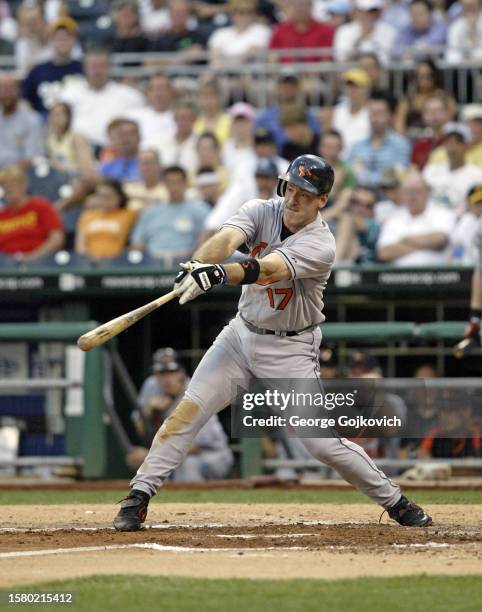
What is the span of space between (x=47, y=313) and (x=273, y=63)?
377 cm

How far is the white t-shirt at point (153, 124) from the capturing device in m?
13.1

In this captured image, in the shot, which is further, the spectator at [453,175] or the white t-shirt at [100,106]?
the white t-shirt at [100,106]

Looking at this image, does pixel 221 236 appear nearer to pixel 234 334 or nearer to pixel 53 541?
pixel 234 334

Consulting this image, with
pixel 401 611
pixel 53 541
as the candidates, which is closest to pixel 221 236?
pixel 53 541

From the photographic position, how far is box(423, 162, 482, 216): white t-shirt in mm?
11406

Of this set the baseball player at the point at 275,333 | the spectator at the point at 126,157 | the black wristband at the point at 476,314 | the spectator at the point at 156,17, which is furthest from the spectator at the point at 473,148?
the baseball player at the point at 275,333

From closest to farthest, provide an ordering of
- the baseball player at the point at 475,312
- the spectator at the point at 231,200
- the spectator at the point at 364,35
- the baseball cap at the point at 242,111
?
the baseball player at the point at 475,312 < the spectator at the point at 231,200 < the baseball cap at the point at 242,111 < the spectator at the point at 364,35

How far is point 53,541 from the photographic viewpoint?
239 inches

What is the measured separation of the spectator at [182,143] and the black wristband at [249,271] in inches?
274

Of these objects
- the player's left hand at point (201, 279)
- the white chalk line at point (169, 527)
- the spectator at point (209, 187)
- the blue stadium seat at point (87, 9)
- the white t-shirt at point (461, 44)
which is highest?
the blue stadium seat at point (87, 9)

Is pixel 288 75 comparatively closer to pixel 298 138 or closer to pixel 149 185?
pixel 298 138

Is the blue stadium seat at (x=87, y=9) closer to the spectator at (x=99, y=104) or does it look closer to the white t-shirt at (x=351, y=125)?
the spectator at (x=99, y=104)

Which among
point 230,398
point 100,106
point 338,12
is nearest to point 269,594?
point 230,398

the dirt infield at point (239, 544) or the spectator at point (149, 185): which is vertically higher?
the spectator at point (149, 185)
